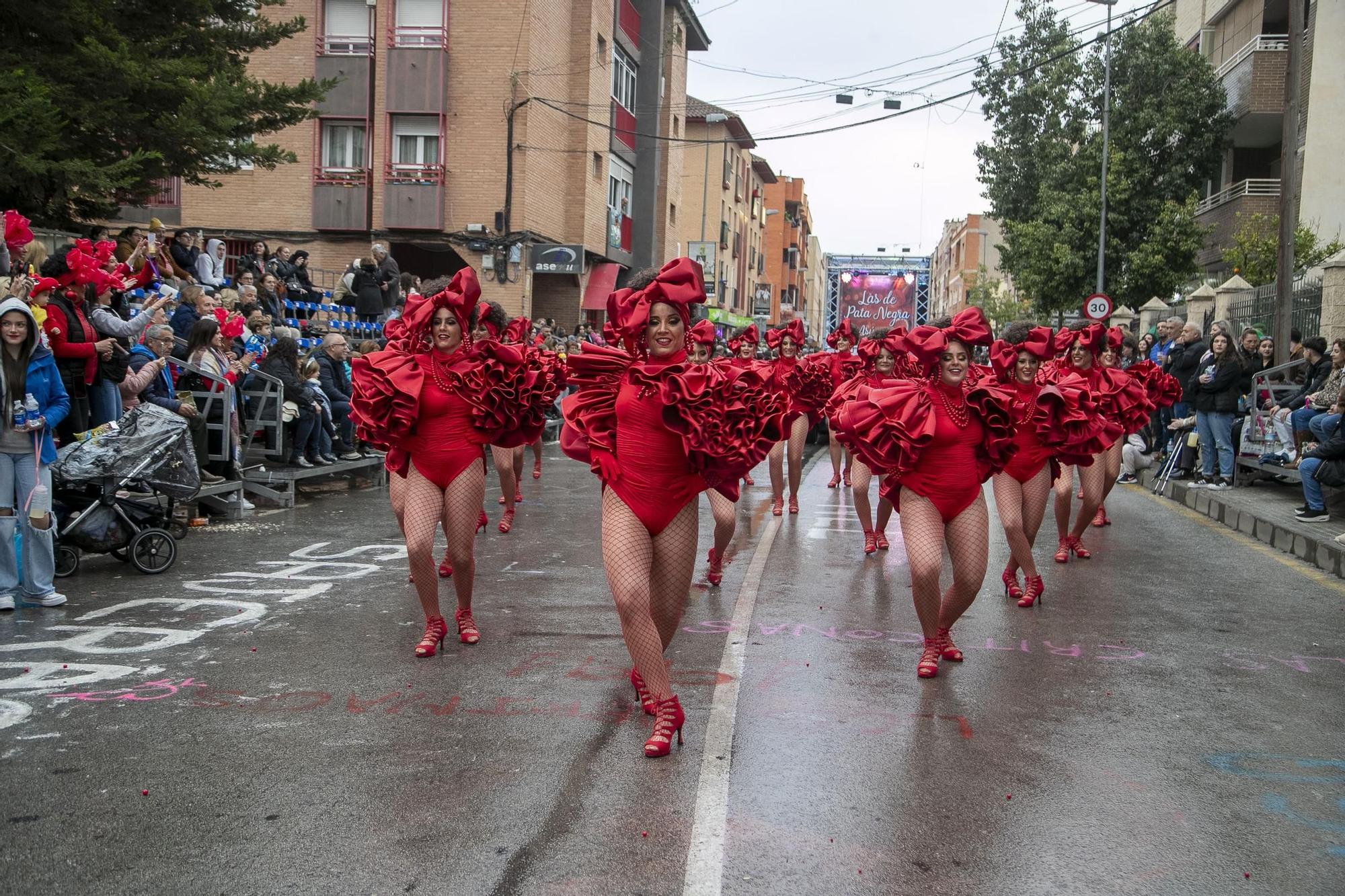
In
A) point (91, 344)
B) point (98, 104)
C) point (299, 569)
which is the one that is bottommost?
point (299, 569)

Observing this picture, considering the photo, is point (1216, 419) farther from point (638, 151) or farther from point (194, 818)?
point (638, 151)

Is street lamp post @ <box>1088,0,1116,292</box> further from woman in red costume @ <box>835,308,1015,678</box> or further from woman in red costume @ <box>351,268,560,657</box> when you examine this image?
woman in red costume @ <box>351,268,560,657</box>

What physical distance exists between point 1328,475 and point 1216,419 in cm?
356

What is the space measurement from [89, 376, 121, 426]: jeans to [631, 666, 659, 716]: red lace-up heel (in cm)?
611

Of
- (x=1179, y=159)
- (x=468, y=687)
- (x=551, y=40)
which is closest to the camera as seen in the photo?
(x=468, y=687)

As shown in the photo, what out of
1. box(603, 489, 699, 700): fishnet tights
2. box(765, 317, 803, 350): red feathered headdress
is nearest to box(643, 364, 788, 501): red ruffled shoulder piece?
box(603, 489, 699, 700): fishnet tights

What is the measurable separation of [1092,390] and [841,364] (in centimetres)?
368

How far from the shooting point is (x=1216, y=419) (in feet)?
52.4

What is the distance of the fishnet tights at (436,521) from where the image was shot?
21.8 ft

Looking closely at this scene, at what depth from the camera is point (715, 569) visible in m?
8.95

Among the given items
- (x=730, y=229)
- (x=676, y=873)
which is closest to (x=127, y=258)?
(x=676, y=873)

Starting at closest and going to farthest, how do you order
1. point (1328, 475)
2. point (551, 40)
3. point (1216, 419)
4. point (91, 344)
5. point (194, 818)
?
point (194, 818)
point (91, 344)
point (1328, 475)
point (1216, 419)
point (551, 40)

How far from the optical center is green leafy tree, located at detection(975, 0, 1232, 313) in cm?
3478

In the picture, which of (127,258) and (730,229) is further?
(730,229)
